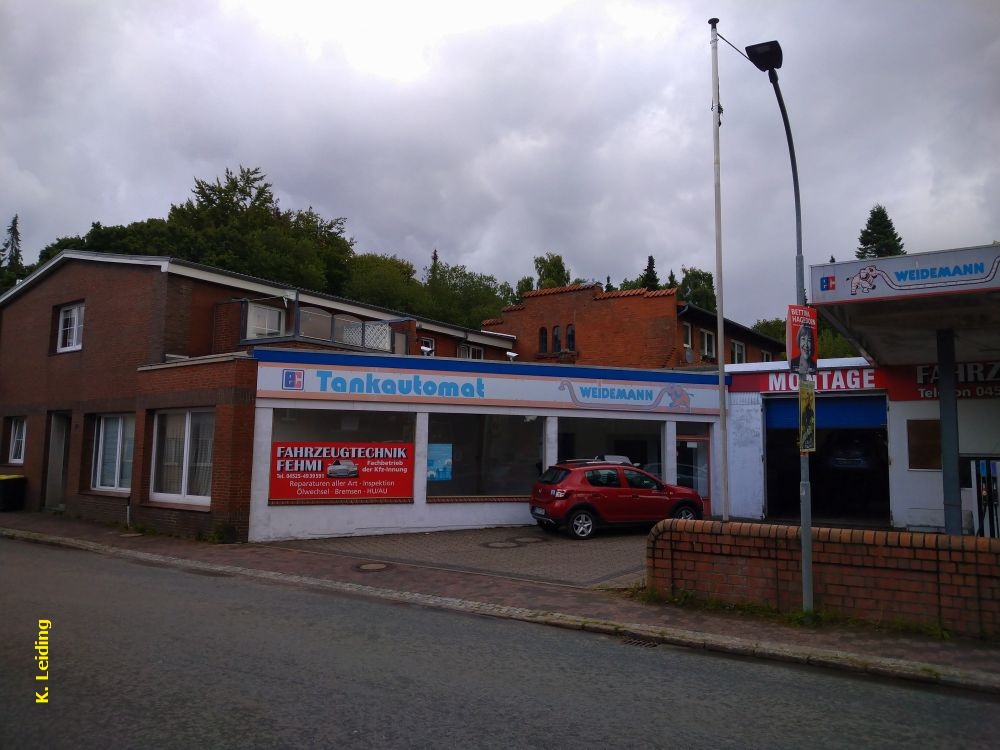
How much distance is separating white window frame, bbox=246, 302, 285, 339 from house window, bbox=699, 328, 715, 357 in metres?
17.6

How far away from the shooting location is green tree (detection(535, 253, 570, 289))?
55.1 metres

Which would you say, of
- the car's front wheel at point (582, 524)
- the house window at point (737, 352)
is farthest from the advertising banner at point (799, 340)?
the house window at point (737, 352)

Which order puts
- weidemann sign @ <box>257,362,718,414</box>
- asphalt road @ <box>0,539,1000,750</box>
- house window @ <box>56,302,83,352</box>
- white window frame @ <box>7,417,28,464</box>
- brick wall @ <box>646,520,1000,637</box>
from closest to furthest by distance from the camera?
1. asphalt road @ <box>0,539,1000,750</box>
2. brick wall @ <box>646,520,1000,637</box>
3. weidemann sign @ <box>257,362,718,414</box>
4. house window @ <box>56,302,83,352</box>
5. white window frame @ <box>7,417,28,464</box>

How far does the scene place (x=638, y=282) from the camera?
2274 inches

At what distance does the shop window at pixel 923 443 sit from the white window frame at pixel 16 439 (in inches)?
1020

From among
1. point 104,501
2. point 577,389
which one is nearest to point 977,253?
point 577,389

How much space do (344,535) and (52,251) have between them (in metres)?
38.1

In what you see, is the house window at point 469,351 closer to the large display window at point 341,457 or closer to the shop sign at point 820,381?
the shop sign at point 820,381

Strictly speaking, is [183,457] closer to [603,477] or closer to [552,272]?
[603,477]

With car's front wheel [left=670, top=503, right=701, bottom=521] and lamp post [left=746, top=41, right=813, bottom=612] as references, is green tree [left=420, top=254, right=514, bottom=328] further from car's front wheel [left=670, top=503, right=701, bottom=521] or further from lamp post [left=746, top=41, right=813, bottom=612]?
lamp post [left=746, top=41, right=813, bottom=612]

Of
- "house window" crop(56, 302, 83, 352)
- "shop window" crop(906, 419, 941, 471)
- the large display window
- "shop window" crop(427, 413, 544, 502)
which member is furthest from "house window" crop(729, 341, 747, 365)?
"house window" crop(56, 302, 83, 352)

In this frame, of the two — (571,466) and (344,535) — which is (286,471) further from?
(571,466)

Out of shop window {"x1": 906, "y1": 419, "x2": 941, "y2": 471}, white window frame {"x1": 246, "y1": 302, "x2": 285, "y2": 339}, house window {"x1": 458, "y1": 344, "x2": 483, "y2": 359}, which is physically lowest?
shop window {"x1": 906, "y1": 419, "x2": 941, "y2": 471}

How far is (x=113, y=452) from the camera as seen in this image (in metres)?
19.6
